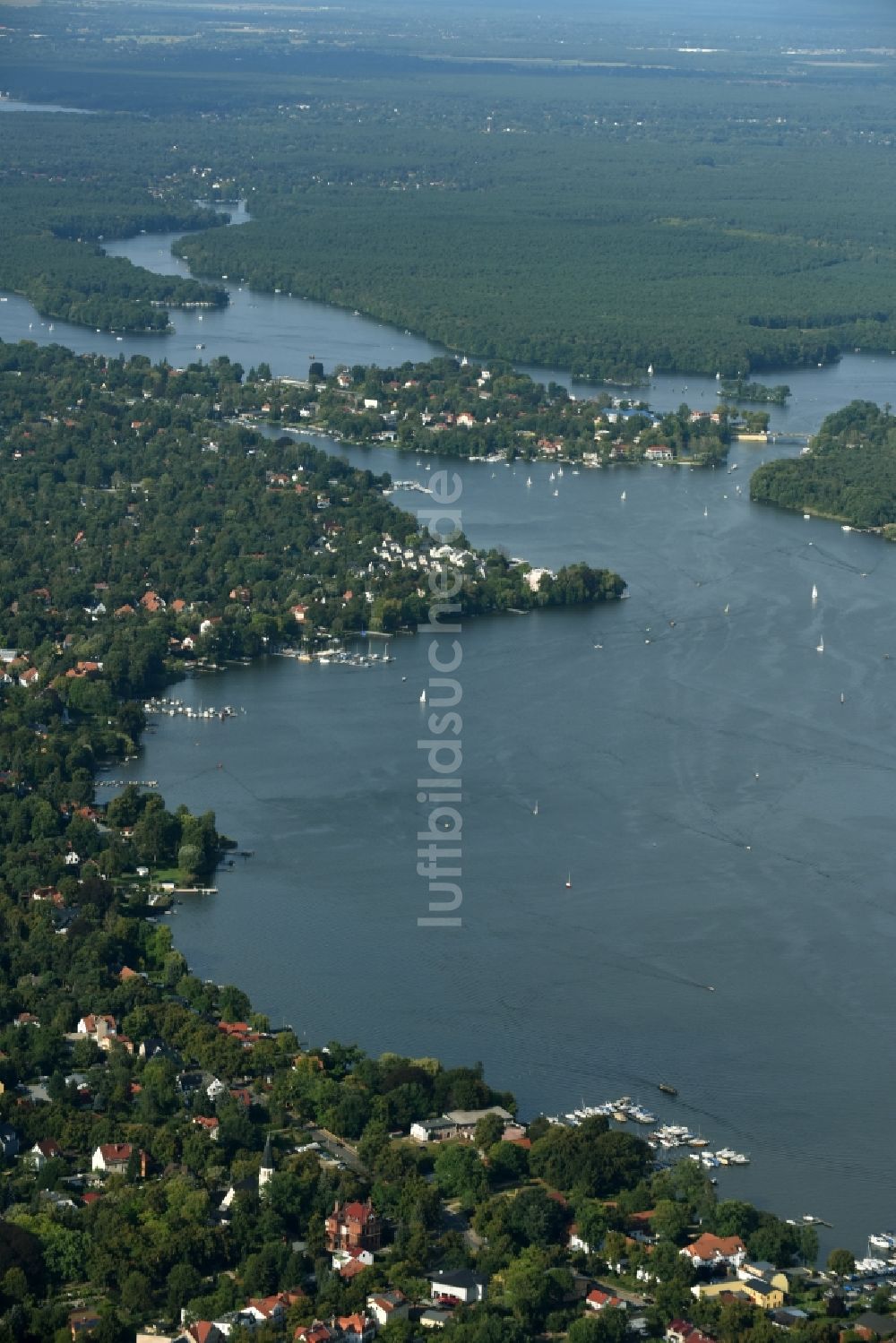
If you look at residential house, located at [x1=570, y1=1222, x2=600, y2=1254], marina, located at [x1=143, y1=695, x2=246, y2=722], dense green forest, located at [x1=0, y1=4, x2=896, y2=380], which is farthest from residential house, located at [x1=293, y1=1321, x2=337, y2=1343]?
dense green forest, located at [x1=0, y1=4, x2=896, y2=380]

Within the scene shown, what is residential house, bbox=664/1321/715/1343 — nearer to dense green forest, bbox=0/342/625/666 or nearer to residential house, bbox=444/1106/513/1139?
residential house, bbox=444/1106/513/1139

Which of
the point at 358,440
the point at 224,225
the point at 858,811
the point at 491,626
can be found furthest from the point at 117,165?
the point at 858,811

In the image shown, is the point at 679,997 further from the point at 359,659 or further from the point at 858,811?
the point at 359,659

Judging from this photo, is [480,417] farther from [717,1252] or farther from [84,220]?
[717,1252]

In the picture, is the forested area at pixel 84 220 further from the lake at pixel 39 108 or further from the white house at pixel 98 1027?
the white house at pixel 98 1027

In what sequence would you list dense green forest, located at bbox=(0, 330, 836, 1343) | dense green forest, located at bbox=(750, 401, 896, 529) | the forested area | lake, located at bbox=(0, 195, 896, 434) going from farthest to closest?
the forested area → lake, located at bbox=(0, 195, 896, 434) → dense green forest, located at bbox=(750, 401, 896, 529) → dense green forest, located at bbox=(0, 330, 836, 1343)

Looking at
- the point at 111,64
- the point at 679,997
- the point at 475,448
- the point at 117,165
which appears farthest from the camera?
the point at 111,64
